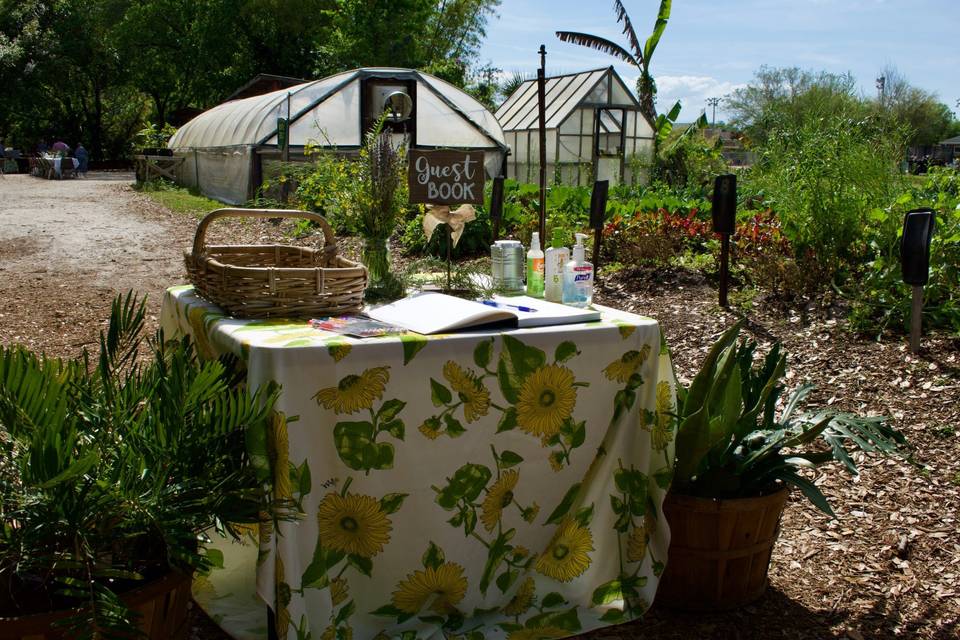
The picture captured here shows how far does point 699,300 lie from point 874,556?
3.19 m

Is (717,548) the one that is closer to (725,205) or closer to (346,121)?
(725,205)

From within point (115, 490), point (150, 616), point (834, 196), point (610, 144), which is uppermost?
point (610, 144)

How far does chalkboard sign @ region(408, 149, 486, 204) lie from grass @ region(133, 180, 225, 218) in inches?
400

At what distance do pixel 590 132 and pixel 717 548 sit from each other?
677 inches

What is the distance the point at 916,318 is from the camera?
14.3 ft

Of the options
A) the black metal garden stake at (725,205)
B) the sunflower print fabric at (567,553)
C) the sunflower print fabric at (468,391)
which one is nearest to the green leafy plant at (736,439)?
the sunflower print fabric at (567,553)

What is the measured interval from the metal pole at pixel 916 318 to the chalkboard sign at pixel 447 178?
103 inches

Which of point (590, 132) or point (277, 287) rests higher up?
point (590, 132)

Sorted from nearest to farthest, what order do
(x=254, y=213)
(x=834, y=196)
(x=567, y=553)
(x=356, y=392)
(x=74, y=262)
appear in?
1. (x=356, y=392)
2. (x=567, y=553)
3. (x=254, y=213)
4. (x=834, y=196)
5. (x=74, y=262)

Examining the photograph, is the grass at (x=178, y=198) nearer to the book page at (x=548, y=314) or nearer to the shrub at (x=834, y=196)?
the shrub at (x=834, y=196)

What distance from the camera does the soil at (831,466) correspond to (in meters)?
2.57

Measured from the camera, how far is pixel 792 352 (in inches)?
188

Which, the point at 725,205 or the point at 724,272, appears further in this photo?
the point at 724,272

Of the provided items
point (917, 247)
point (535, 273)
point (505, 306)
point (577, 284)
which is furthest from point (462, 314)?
point (917, 247)
